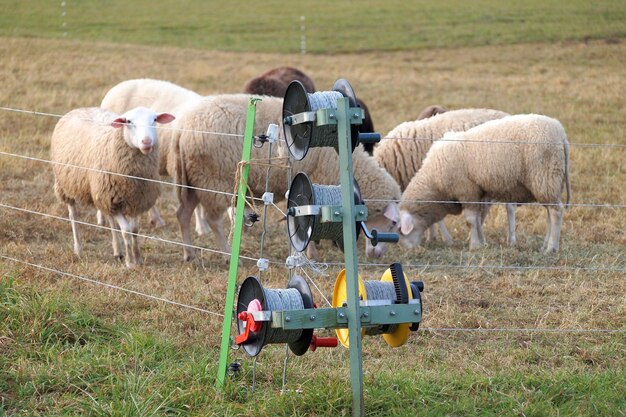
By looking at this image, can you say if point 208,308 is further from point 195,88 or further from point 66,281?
point 195,88

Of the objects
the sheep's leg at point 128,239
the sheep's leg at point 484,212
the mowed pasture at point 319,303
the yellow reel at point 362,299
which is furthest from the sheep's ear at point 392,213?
the yellow reel at point 362,299

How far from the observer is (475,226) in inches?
370

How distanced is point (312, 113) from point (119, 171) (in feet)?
14.9

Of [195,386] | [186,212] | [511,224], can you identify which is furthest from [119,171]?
[195,386]

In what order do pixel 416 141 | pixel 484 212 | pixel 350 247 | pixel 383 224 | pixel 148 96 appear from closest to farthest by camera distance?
pixel 350 247
pixel 383 224
pixel 484 212
pixel 416 141
pixel 148 96

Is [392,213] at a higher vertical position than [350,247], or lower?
lower

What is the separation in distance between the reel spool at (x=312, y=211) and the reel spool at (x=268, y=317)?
232 mm

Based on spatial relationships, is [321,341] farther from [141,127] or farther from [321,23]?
[321,23]

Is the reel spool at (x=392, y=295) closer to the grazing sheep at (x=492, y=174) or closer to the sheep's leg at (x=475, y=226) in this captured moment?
the grazing sheep at (x=492, y=174)

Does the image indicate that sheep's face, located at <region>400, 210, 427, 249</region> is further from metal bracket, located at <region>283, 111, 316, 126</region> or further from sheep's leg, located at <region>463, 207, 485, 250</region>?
metal bracket, located at <region>283, 111, 316, 126</region>

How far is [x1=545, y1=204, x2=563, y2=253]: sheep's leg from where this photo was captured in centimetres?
905

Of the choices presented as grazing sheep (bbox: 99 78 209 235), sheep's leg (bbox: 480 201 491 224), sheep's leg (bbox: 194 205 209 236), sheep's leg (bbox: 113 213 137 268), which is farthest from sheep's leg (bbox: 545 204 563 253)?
grazing sheep (bbox: 99 78 209 235)

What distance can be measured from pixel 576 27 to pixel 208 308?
2727 cm

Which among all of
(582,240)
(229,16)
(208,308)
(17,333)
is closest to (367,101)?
(582,240)
